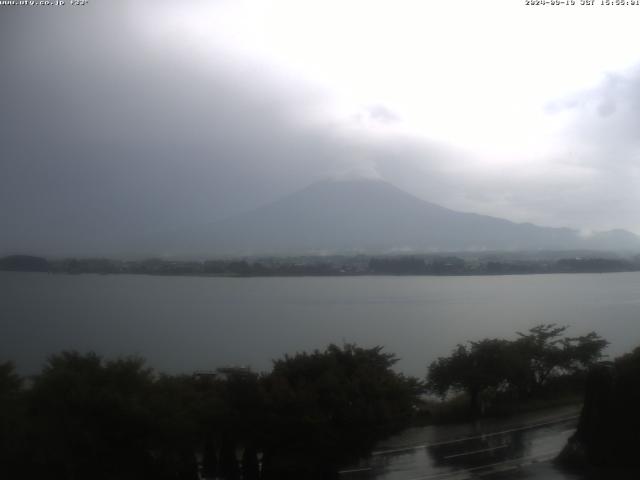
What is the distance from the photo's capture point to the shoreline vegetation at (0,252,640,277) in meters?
21.0

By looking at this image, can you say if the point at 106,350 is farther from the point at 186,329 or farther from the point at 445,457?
the point at 445,457

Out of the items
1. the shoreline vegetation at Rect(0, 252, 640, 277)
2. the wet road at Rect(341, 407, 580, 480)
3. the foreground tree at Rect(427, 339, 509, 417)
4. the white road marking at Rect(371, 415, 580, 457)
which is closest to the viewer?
the wet road at Rect(341, 407, 580, 480)

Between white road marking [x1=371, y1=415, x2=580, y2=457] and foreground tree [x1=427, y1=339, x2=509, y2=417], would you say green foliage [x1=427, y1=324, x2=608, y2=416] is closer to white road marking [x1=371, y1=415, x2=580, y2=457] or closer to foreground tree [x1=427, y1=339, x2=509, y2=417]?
foreground tree [x1=427, y1=339, x2=509, y2=417]

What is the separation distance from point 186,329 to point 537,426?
10205 millimetres

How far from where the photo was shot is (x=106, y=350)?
14.2 metres

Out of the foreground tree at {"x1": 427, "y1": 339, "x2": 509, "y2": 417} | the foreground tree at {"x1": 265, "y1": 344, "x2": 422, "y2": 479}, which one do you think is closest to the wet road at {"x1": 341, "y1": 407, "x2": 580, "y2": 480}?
the foreground tree at {"x1": 265, "y1": 344, "x2": 422, "y2": 479}

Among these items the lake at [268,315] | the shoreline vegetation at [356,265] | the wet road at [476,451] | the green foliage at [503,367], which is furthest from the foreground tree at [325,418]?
the shoreline vegetation at [356,265]

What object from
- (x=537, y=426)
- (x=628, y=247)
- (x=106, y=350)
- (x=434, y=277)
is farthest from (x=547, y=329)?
(x=628, y=247)

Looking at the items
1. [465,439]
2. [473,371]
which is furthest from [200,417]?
[473,371]

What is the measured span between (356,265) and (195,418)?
1984 cm

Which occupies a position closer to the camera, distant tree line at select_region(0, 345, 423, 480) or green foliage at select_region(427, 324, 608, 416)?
distant tree line at select_region(0, 345, 423, 480)

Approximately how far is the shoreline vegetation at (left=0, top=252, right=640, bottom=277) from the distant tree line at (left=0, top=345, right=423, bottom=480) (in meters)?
11.8

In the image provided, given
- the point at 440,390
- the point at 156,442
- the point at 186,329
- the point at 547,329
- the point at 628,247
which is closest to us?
the point at 156,442

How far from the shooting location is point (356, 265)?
2722 cm
